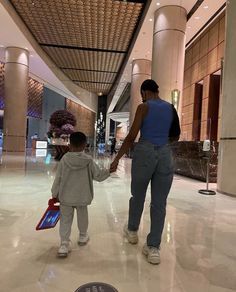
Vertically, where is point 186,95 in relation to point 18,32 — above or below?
below

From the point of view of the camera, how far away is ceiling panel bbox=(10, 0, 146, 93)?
1112cm

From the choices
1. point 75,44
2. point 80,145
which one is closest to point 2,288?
point 80,145

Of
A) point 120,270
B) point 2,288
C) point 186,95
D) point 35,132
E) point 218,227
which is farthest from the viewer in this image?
point 35,132

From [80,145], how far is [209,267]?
48.8 inches

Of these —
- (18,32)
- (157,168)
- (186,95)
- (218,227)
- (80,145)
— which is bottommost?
(218,227)

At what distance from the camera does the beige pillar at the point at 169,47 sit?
988 cm

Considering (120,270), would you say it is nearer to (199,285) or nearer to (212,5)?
(199,285)

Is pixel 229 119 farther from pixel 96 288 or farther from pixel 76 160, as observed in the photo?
pixel 96 288

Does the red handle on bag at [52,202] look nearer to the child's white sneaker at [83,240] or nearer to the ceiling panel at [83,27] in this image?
the child's white sneaker at [83,240]

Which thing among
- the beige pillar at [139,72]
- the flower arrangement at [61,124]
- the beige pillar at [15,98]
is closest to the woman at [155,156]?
the flower arrangement at [61,124]

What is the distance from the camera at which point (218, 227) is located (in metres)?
3.14

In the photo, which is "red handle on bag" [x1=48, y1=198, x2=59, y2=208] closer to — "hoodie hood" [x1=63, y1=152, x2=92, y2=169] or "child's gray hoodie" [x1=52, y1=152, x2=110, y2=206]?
"child's gray hoodie" [x1=52, y1=152, x2=110, y2=206]

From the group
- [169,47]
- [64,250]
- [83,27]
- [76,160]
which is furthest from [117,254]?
[83,27]

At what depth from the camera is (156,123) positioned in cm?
221
